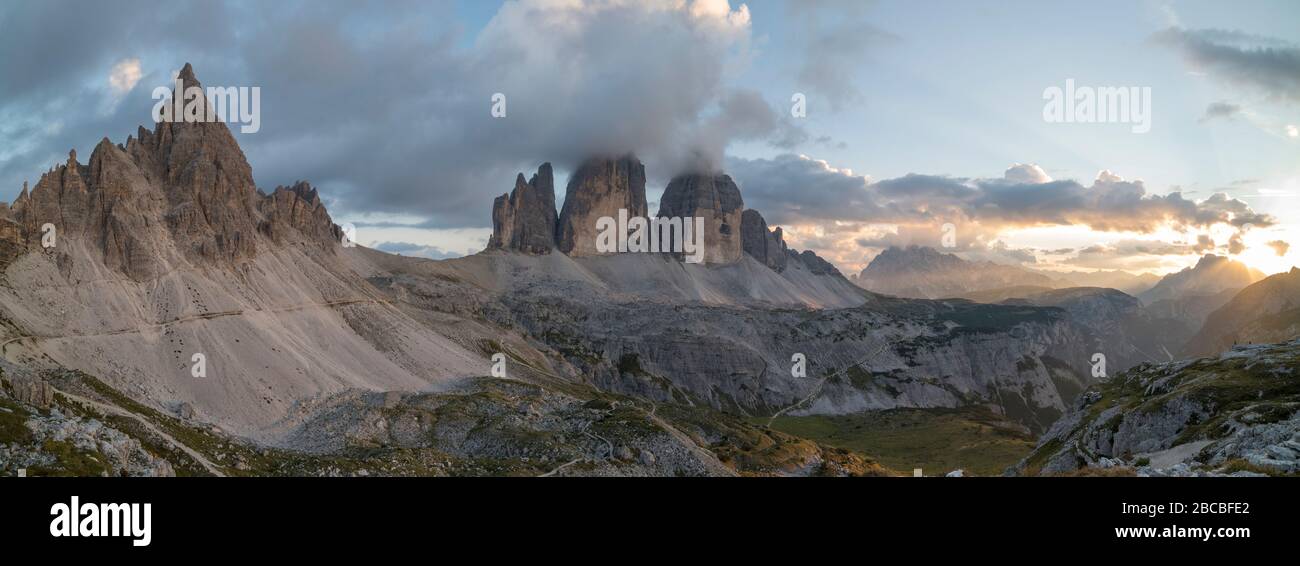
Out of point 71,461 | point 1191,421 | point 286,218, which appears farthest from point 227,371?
point 1191,421

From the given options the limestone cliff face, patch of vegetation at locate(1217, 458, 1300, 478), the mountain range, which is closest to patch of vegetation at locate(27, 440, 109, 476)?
the mountain range

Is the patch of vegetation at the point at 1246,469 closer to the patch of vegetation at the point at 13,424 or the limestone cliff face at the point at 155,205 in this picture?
the patch of vegetation at the point at 13,424

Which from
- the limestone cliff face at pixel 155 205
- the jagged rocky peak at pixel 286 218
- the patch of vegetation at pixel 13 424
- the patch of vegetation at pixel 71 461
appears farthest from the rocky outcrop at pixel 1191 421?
the jagged rocky peak at pixel 286 218

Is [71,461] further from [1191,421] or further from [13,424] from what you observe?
[1191,421]

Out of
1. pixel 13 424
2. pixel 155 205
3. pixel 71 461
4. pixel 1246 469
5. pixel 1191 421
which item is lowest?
pixel 1191 421

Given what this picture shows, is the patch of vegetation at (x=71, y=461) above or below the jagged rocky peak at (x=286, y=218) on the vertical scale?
below

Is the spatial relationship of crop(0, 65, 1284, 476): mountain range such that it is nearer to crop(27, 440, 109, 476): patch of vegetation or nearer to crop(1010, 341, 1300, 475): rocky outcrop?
crop(27, 440, 109, 476): patch of vegetation

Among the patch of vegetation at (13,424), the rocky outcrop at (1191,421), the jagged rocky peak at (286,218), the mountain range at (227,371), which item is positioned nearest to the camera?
the rocky outcrop at (1191,421)
